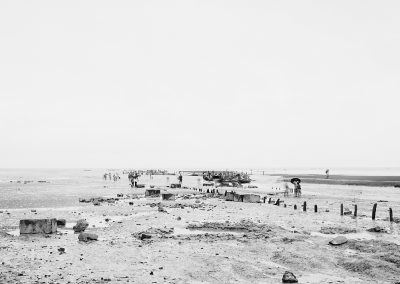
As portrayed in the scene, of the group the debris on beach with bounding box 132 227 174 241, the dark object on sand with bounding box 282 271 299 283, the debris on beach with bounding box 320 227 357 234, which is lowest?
the debris on beach with bounding box 132 227 174 241

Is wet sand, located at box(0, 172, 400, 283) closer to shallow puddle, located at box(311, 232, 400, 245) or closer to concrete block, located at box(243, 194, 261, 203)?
shallow puddle, located at box(311, 232, 400, 245)

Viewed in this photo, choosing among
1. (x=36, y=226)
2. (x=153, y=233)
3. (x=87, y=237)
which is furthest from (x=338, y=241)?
(x=36, y=226)

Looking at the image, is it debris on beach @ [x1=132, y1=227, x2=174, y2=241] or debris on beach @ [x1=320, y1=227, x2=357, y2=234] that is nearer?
debris on beach @ [x1=132, y1=227, x2=174, y2=241]

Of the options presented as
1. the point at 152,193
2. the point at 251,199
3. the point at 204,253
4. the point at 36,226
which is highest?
the point at 36,226

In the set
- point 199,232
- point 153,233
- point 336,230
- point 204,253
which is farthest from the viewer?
Result: point 336,230

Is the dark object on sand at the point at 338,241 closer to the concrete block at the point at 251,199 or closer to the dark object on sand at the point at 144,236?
the dark object on sand at the point at 144,236

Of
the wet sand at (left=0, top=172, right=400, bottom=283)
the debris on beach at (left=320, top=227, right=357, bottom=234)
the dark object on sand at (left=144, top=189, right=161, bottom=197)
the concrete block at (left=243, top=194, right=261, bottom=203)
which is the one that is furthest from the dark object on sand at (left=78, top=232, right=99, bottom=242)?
the dark object on sand at (left=144, top=189, right=161, bottom=197)

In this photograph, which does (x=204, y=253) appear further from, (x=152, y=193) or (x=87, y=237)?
(x=152, y=193)

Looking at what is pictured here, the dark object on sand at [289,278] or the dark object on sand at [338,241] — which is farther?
the dark object on sand at [338,241]

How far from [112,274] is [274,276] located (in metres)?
5.35

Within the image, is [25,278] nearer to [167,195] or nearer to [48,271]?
[48,271]

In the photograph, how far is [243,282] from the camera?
12250 mm

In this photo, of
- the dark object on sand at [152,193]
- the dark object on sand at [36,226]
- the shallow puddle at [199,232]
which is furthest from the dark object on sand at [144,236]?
the dark object on sand at [152,193]

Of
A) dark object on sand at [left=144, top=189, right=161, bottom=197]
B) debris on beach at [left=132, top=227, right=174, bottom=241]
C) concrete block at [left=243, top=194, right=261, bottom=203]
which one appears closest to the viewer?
debris on beach at [left=132, top=227, right=174, bottom=241]
